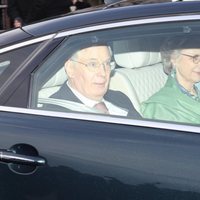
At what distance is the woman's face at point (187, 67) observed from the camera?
2805mm

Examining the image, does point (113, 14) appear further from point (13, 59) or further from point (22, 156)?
point (22, 156)

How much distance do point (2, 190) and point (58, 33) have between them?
27.0 inches

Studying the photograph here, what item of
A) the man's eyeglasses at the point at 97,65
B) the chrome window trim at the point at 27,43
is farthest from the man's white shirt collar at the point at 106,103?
the chrome window trim at the point at 27,43

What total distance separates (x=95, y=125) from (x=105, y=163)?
18 cm

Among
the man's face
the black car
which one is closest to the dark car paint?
the black car

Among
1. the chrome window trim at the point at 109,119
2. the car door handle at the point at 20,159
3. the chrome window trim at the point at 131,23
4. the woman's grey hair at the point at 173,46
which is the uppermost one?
the chrome window trim at the point at 131,23

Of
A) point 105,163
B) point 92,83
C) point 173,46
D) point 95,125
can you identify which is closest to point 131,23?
point 173,46

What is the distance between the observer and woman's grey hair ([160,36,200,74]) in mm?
2711

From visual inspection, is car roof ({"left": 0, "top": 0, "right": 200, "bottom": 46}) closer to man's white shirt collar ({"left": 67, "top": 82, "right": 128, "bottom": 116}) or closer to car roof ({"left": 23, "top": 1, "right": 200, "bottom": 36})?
car roof ({"left": 23, "top": 1, "right": 200, "bottom": 36})

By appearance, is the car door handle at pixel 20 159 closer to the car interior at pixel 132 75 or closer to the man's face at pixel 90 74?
the car interior at pixel 132 75

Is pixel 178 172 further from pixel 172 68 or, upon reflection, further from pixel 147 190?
pixel 172 68

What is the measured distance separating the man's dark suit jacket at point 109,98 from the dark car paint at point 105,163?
122mm

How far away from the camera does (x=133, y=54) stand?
9.39ft

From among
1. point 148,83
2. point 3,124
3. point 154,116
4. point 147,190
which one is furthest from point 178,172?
point 3,124
